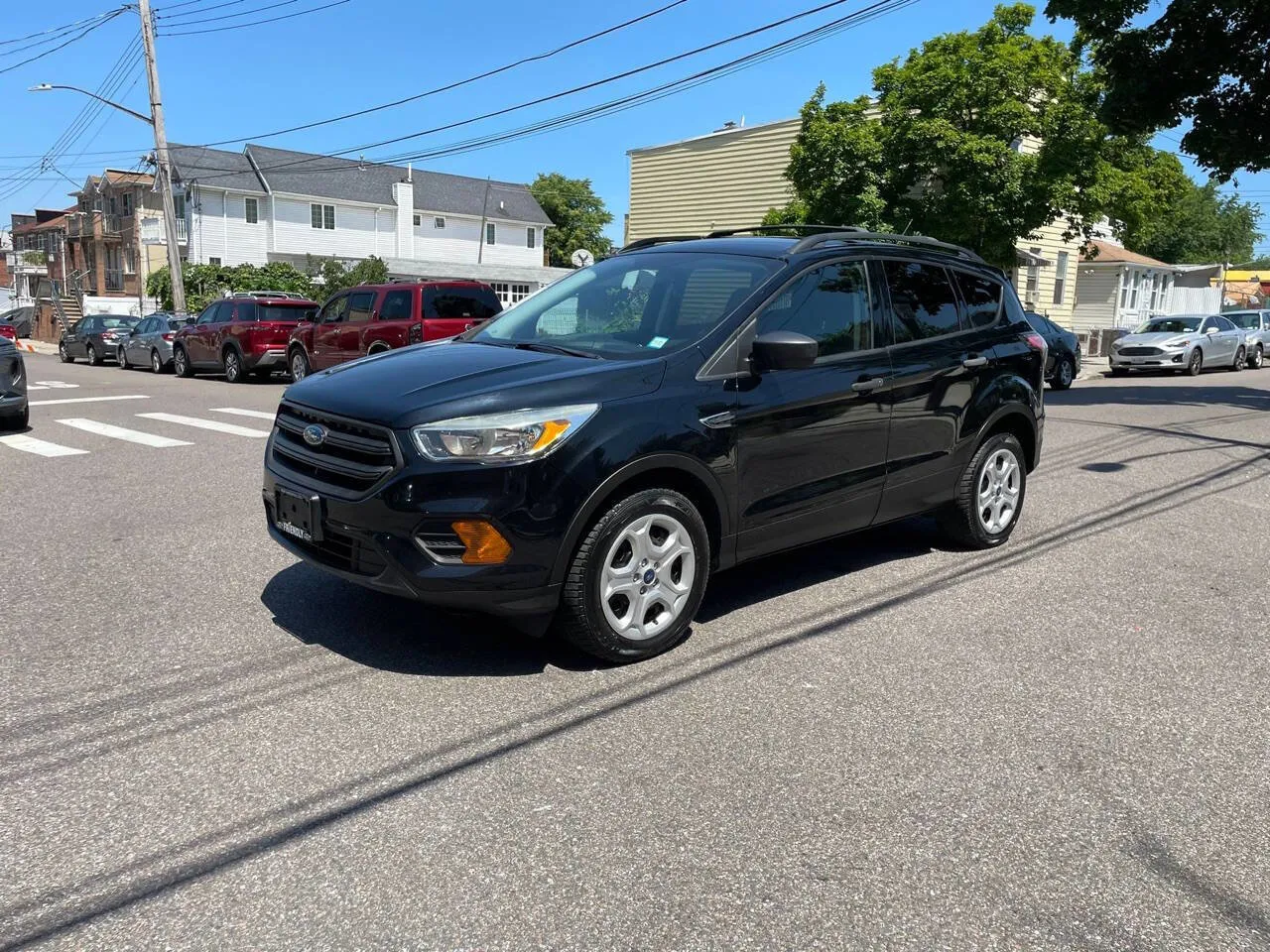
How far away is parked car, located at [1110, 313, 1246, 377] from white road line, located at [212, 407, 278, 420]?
65.7 ft

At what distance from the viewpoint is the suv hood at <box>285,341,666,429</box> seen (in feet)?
13.6

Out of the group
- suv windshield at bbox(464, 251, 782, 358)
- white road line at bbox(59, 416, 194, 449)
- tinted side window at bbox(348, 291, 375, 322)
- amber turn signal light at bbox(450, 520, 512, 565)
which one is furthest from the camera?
tinted side window at bbox(348, 291, 375, 322)

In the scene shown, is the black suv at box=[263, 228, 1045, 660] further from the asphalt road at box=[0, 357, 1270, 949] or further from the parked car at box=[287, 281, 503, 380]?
the parked car at box=[287, 281, 503, 380]

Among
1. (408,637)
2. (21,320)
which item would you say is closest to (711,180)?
(408,637)

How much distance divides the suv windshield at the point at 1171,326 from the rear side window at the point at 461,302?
17.3 m

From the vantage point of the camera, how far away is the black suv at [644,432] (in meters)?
4.08

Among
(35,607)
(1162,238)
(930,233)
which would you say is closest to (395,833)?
(35,607)

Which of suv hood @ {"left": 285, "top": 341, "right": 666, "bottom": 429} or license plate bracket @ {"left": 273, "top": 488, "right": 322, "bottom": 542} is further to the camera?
license plate bracket @ {"left": 273, "top": 488, "right": 322, "bottom": 542}

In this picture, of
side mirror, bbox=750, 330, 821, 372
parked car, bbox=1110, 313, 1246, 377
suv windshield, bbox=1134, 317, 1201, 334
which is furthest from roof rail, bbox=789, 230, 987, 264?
suv windshield, bbox=1134, 317, 1201, 334

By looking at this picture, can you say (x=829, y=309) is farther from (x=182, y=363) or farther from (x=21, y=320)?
(x=21, y=320)

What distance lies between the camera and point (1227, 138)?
56.7 feet

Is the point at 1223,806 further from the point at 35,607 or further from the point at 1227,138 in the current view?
the point at 1227,138

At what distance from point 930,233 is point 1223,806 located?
774 inches

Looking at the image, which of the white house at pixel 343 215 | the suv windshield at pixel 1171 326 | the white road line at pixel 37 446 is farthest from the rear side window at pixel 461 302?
the white house at pixel 343 215
